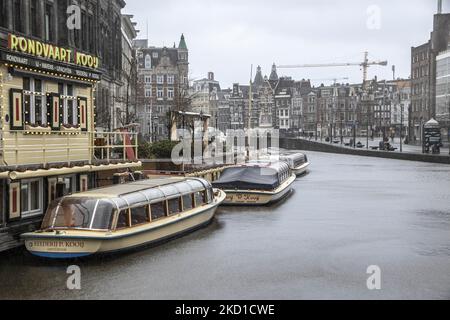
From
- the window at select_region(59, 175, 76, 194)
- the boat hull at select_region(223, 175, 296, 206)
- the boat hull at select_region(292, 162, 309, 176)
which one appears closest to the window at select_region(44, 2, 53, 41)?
the window at select_region(59, 175, 76, 194)

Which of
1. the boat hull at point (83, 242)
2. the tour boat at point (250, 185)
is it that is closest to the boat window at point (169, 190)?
the boat hull at point (83, 242)

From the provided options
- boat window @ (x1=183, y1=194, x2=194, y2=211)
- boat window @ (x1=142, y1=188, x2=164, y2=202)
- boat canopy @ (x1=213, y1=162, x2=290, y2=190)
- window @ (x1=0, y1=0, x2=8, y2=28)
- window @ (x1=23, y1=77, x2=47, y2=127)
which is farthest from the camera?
boat canopy @ (x1=213, y1=162, x2=290, y2=190)

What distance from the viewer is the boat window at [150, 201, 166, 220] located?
2014 cm

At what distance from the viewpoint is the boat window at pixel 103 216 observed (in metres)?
17.5

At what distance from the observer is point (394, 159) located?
6794 cm

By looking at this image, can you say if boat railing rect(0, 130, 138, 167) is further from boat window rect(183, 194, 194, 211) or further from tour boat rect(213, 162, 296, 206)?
tour boat rect(213, 162, 296, 206)

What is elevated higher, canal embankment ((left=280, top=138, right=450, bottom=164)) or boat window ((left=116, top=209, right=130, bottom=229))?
boat window ((left=116, top=209, right=130, bottom=229))

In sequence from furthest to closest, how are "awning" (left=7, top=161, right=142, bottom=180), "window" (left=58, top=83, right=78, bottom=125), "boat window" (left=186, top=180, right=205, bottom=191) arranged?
"boat window" (left=186, top=180, right=205, bottom=191)
"window" (left=58, top=83, right=78, bottom=125)
"awning" (left=7, top=161, right=142, bottom=180)

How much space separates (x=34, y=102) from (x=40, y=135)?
105 cm

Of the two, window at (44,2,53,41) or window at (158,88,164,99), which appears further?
window at (158,88,164,99)

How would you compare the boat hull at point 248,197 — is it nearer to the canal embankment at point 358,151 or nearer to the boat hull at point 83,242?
the boat hull at point 83,242

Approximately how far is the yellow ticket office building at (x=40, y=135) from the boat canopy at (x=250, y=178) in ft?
23.6
